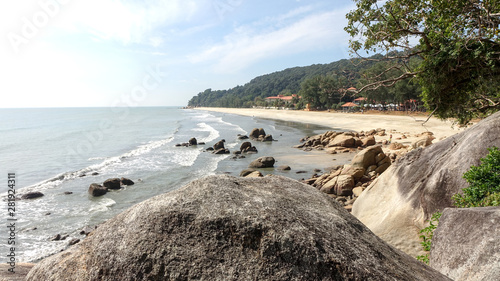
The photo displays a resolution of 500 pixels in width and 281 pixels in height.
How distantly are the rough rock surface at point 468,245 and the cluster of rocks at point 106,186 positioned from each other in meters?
19.1

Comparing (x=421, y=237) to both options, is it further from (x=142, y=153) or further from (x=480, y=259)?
(x=142, y=153)

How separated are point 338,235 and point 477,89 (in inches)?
430

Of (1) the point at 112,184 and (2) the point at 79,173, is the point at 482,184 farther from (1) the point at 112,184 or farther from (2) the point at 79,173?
(2) the point at 79,173

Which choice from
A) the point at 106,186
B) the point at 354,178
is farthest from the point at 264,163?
the point at 106,186

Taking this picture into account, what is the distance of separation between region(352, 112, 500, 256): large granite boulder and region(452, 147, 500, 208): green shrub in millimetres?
364

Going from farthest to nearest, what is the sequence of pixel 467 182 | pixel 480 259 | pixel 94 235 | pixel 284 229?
pixel 467 182
pixel 480 259
pixel 94 235
pixel 284 229

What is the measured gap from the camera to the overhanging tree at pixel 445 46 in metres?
8.90

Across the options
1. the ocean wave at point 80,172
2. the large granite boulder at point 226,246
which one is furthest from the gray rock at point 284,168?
the large granite boulder at point 226,246

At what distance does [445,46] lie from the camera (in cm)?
931

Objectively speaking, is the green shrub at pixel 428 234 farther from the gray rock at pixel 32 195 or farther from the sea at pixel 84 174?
the gray rock at pixel 32 195

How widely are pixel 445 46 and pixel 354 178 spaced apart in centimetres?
943

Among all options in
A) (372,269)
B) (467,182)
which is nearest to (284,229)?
(372,269)

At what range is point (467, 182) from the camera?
6715 millimetres

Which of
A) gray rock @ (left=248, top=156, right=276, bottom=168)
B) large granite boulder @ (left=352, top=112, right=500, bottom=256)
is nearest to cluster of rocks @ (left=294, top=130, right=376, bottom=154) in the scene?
gray rock @ (left=248, top=156, right=276, bottom=168)
